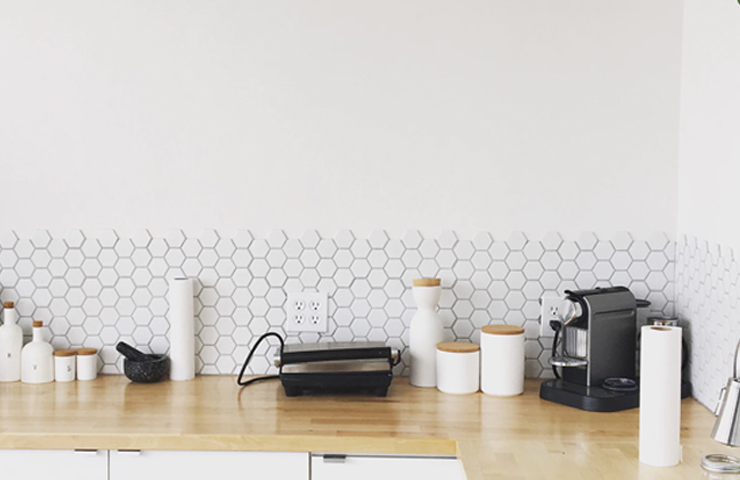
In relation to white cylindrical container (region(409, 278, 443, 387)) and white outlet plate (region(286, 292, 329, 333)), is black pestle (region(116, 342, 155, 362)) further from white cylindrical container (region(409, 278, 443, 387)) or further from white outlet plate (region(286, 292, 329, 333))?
white cylindrical container (region(409, 278, 443, 387))

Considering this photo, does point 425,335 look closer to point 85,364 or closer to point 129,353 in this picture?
point 129,353

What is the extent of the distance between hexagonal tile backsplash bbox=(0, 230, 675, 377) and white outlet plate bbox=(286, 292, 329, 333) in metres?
0.03

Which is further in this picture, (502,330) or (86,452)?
(502,330)

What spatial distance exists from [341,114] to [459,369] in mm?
856

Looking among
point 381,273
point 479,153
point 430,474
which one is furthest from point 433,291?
point 430,474

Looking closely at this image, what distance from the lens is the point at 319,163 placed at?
90.9 inches

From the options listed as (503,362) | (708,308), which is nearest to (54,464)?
(503,362)

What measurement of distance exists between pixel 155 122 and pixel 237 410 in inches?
37.5

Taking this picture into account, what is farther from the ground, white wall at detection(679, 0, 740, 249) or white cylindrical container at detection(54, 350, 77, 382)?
white wall at detection(679, 0, 740, 249)

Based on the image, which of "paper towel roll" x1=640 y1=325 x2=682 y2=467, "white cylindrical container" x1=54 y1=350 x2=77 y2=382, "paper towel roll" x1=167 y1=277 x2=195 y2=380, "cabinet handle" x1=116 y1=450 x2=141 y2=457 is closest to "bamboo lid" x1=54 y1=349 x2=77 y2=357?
"white cylindrical container" x1=54 y1=350 x2=77 y2=382

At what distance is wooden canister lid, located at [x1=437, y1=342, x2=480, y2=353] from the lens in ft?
7.00

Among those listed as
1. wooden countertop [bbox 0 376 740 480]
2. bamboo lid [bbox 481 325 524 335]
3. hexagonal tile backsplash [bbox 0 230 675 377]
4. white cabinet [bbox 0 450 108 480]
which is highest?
hexagonal tile backsplash [bbox 0 230 675 377]

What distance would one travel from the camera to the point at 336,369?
2082mm

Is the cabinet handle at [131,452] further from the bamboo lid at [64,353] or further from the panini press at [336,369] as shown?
the bamboo lid at [64,353]
